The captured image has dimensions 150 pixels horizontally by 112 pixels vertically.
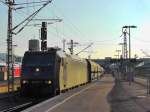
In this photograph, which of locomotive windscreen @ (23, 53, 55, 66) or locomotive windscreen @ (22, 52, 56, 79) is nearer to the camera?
locomotive windscreen @ (22, 52, 56, 79)

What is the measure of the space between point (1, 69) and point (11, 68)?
2259 inches

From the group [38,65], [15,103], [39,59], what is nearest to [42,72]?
[38,65]

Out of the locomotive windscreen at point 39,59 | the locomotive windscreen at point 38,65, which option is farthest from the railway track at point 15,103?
the locomotive windscreen at point 39,59

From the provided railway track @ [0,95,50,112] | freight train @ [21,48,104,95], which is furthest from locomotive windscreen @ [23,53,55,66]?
railway track @ [0,95,50,112]

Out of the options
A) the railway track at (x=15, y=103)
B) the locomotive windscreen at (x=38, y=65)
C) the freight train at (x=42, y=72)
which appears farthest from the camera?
the locomotive windscreen at (x=38, y=65)

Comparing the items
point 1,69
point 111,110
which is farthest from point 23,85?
point 1,69

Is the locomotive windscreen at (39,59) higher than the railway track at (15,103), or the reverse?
the locomotive windscreen at (39,59)

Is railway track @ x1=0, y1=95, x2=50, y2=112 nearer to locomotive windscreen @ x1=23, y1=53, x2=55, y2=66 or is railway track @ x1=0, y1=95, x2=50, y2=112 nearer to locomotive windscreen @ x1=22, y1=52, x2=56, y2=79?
locomotive windscreen @ x1=22, y1=52, x2=56, y2=79

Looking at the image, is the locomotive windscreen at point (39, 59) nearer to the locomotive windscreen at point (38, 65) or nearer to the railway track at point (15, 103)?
the locomotive windscreen at point (38, 65)

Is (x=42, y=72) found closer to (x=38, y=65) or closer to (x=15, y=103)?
(x=38, y=65)

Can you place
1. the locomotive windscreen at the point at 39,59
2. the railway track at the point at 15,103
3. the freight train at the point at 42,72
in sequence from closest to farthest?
the railway track at the point at 15,103 → the freight train at the point at 42,72 → the locomotive windscreen at the point at 39,59

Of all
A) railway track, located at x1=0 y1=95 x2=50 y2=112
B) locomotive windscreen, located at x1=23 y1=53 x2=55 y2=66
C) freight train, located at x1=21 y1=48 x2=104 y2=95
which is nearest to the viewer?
railway track, located at x1=0 y1=95 x2=50 y2=112

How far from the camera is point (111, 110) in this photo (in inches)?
861

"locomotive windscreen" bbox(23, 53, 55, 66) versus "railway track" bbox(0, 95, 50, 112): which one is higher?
"locomotive windscreen" bbox(23, 53, 55, 66)
